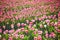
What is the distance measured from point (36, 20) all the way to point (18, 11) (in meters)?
0.23

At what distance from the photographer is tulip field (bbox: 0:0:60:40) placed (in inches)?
62.9

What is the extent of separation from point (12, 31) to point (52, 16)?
45 cm

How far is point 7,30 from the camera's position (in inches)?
64.8

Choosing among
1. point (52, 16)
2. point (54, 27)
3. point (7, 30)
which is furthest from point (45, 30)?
point (7, 30)

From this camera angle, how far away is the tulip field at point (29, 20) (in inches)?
62.9

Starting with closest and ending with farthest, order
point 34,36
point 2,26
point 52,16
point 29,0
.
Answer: point 34,36, point 2,26, point 52,16, point 29,0

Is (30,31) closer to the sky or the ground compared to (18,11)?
closer to the ground

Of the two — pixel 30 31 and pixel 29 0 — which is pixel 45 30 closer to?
pixel 30 31

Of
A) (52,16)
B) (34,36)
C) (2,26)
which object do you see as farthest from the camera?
(52,16)

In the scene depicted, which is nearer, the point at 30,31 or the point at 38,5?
the point at 30,31

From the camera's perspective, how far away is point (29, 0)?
1.95 metres

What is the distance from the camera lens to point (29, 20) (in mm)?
1740

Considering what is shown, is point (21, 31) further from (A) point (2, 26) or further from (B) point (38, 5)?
(B) point (38, 5)

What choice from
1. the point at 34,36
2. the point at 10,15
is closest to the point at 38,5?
the point at 10,15
